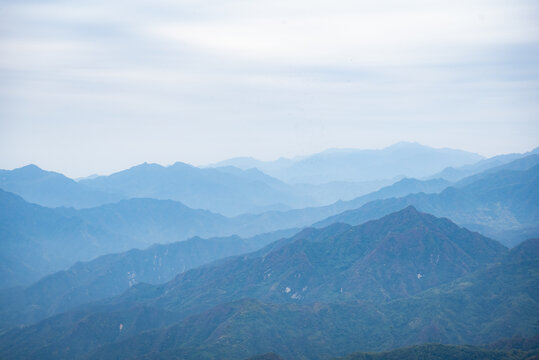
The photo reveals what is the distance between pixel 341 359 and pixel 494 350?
45383mm

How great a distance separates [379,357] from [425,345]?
15187 millimetres

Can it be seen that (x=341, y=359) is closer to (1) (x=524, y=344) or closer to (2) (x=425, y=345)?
(2) (x=425, y=345)

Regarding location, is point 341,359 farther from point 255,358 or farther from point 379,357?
point 255,358

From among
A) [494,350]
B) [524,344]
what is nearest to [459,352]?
[494,350]

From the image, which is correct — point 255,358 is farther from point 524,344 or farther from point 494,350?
point 524,344

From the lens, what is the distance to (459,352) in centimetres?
17125

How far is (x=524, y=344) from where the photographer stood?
17575 cm

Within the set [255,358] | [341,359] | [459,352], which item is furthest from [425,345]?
[255,358]

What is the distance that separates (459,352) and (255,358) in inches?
2435

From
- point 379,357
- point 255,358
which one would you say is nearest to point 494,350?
point 379,357

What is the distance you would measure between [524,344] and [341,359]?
56.4m

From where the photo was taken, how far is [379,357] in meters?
176

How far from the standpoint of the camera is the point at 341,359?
581ft

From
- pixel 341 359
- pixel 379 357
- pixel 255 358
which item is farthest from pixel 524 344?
pixel 255 358
